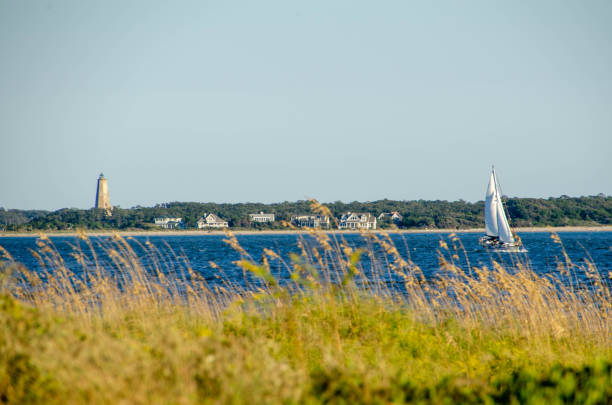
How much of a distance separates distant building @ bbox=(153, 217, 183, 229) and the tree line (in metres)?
1.45

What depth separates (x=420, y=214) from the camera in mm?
114500

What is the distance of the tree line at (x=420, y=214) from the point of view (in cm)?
10925

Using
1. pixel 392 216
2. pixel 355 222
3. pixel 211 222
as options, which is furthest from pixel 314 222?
pixel 211 222

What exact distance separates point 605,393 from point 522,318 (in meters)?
4.25

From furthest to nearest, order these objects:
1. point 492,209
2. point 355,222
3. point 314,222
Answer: point 355,222 < point 492,209 < point 314,222

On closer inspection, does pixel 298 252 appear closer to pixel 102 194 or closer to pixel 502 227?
pixel 502 227

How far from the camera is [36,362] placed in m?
3.83

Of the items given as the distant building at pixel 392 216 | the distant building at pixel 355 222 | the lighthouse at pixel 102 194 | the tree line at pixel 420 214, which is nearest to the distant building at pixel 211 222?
the tree line at pixel 420 214

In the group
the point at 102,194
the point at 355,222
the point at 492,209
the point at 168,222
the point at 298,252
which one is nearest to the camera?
the point at 298,252

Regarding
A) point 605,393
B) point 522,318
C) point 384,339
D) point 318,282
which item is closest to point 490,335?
point 522,318

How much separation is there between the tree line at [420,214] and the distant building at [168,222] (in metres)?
1.45

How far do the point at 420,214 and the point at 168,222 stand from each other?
5896 centimetres

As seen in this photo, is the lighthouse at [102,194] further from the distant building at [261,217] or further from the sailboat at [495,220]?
the sailboat at [495,220]

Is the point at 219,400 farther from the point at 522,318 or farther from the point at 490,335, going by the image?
the point at 522,318
